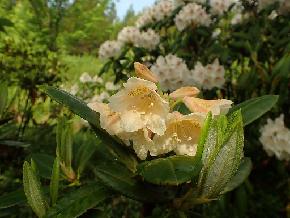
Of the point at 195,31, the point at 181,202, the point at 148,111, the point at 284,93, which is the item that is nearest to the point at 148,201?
the point at 181,202

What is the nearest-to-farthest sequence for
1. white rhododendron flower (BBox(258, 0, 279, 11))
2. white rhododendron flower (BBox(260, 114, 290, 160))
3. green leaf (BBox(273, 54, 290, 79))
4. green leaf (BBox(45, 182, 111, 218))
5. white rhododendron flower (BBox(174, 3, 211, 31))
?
green leaf (BBox(45, 182, 111, 218))
white rhododendron flower (BBox(260, 114, 290, 160))
green leaf (BBox(273, 54, 290, 79))
white rhododendron flower (BBox(258, 0, 279, 11))
white rhododendron flower (BBox(174, 3, 211, 31))

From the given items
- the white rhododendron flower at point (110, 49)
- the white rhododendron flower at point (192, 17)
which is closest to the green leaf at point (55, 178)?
the white rhododendron flower at point (192, 17)

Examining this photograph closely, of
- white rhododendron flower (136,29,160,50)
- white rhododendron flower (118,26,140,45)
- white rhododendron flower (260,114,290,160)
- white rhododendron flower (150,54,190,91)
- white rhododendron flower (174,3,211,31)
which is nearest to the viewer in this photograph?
white rhododendron flower (260,114,290,160)

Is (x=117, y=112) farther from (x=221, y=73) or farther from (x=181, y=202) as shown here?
(x=221, y=73)

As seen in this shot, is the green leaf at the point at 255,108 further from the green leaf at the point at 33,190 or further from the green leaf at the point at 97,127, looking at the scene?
the green leaf at the point at 33,190

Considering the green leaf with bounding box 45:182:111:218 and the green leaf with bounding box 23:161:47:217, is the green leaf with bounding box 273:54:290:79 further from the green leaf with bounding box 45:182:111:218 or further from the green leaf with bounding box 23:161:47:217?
the green leaf with bounding box 23:161:47:217

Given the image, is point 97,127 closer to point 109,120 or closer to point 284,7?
point 109,120

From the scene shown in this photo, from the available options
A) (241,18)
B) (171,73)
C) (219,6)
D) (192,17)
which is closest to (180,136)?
(171,73)

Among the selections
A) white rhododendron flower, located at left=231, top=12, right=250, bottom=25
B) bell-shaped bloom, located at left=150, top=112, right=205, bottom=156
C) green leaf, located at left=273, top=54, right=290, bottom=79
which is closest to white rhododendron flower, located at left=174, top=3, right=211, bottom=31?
white rhododendron flower, located at left=231, top=12, right=250, bottom=25
